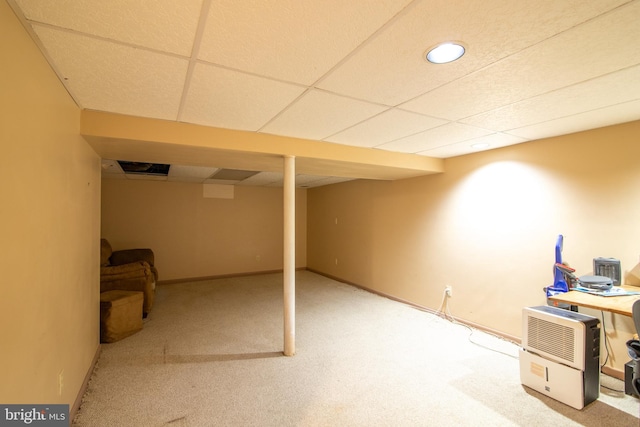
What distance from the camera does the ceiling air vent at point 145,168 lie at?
4.30 metres

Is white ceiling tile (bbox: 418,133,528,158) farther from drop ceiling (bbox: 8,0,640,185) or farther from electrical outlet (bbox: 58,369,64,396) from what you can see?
electrical outlet (bbox: 58,369,64,396)

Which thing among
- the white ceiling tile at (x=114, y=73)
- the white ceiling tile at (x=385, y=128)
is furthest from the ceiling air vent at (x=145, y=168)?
the white ceiling tile at (x=385, y=128)

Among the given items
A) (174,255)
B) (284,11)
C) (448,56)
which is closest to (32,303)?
(284,11)

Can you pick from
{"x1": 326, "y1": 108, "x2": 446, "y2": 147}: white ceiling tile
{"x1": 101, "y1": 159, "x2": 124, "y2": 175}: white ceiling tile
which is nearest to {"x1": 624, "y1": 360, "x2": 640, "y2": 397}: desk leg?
{"x1": 326, "y1": 108, "x2": 446, "y2": 147}: white ceiling tile

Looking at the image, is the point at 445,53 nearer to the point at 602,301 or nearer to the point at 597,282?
the point at 602,301

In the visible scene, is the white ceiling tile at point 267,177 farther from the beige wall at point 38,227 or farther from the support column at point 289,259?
the beige wall at point 38,227

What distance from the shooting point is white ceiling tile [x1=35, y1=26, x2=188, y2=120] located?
1321mm

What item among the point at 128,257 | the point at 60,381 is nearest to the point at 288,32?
the point at 60,381

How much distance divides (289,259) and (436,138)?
2020 millimetres

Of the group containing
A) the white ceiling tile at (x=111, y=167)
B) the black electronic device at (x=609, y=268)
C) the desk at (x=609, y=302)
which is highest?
the white ceiling tile at (x=111, y=167)

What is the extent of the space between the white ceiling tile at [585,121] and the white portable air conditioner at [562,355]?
160 centimetres

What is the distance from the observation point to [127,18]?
1.14 m

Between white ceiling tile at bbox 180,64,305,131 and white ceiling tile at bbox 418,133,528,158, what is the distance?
212 cm

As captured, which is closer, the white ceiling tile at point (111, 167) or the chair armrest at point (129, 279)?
the chair armrest at point (129, 279)
